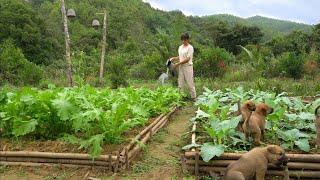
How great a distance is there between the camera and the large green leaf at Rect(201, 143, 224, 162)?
4492mm

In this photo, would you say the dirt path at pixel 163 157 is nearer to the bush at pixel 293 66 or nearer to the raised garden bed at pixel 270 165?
the raised garden bed at pixel 270 165

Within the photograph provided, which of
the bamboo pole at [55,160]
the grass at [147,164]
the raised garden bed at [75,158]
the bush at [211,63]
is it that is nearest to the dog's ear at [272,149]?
the grass at [147,164]

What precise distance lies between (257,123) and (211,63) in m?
13.5

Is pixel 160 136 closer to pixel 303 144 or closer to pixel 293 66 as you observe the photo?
pixel 303 144

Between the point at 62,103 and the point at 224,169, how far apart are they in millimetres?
2043

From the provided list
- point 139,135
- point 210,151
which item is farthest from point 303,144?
point 139,135

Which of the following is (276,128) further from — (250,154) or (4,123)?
(4,123)

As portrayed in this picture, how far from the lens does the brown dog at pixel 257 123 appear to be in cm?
504

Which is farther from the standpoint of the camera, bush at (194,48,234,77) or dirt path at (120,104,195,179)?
bush at (194,48,234,77)

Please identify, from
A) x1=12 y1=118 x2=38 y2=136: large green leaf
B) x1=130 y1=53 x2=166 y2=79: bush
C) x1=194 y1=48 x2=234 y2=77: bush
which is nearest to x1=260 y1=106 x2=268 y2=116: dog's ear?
x1=12 y1=118 x2=38 y2=136: large green leaf

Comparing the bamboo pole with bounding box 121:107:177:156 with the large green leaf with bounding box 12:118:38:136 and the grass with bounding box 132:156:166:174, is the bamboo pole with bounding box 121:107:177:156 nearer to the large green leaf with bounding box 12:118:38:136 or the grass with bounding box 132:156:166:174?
the grass with bounding box 132:156:166:174

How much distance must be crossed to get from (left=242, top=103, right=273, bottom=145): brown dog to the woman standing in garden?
5.44 meters

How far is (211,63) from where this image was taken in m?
18.4

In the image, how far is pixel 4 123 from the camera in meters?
5.84
